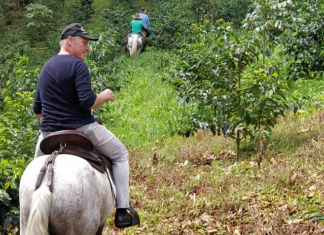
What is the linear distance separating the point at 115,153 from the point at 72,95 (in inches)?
33.4

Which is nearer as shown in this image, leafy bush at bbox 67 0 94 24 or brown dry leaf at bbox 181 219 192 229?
brown dry leaf at bbox 181 219 192 229

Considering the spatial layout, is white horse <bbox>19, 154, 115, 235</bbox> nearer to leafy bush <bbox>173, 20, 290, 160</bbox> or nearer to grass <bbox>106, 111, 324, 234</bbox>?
grass <bbox>106, 111, 324, 234</bbox>

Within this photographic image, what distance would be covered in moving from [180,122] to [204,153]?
112 centimetres

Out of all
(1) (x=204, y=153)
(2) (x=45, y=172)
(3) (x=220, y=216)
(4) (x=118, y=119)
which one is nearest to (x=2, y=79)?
(4) (x=118, y=119)

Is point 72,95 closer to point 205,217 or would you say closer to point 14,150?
point 14,150

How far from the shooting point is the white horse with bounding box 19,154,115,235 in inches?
175

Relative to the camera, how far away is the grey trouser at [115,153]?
5625mm

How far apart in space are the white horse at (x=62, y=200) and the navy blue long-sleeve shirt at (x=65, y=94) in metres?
0.57

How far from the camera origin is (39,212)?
14.5ft

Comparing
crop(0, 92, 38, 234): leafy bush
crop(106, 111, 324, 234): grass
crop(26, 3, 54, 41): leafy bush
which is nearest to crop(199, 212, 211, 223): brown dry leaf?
crop(106, 111, 324, 234): grass

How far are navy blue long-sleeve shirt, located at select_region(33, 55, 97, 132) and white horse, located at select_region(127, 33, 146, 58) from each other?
13.7m

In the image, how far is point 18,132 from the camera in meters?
7.56

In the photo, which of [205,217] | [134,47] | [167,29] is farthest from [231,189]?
[167,29]

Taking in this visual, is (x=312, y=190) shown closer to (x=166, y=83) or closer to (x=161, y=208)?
(x=161, y=208)
